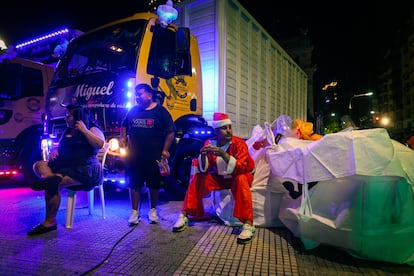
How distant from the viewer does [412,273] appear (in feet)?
7.16

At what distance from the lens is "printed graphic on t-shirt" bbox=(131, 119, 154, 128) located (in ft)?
11.4

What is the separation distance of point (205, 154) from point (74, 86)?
255 cm

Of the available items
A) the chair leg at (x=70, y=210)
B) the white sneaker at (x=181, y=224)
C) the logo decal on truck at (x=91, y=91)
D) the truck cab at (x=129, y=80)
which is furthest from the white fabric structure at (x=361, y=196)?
the logo decal on truck at (x=91, y=91)

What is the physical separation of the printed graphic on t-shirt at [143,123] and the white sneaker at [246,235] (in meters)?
1.64

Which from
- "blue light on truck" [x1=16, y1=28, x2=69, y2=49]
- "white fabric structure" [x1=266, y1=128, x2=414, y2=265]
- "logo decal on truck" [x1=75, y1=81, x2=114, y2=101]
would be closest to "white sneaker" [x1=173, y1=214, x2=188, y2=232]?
"white fabric structure" [x1=266, y1=128, x2=414, y2=265]

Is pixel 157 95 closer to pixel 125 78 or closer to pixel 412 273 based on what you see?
→ pixel 125 78

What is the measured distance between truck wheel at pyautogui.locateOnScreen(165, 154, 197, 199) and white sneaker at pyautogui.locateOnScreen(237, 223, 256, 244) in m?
1.95

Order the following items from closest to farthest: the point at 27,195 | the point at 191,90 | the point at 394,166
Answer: the point at 394,166 → the point at 191,90 → the point at 27,195

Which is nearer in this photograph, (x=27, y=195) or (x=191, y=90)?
(x=191, y=90)

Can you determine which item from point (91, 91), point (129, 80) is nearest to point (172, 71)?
point (129, 80)

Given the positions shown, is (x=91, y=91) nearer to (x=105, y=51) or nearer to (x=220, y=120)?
(x=105, y=51)

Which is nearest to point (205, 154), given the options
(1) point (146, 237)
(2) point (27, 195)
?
(1) point (146, 237)

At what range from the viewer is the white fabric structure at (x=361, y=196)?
86.3 inches

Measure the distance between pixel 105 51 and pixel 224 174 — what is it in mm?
2785
